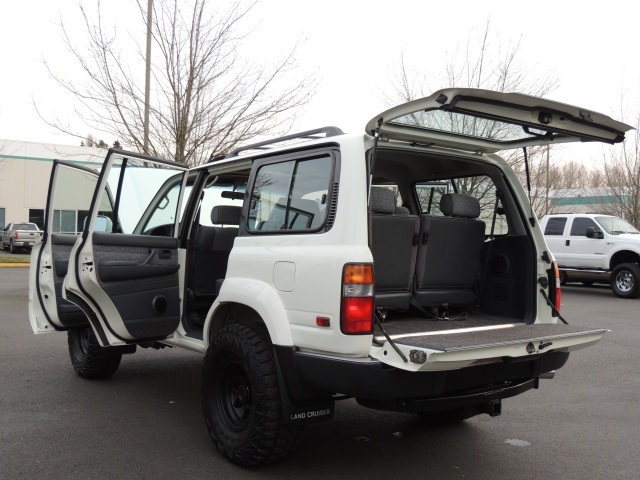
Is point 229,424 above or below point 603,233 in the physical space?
below

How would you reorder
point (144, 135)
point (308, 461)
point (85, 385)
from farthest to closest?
1. point (144, 135)
2. point (85, 385)
3. point (308, 461)

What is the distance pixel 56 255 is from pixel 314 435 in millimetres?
2865

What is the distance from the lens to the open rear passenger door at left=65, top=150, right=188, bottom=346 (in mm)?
4773

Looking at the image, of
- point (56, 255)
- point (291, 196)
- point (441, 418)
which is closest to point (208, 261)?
point (56, 255)

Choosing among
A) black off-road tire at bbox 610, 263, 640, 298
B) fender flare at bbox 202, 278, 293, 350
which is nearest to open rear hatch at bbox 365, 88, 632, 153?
fender flare at bbox 202, 278, 293, 350

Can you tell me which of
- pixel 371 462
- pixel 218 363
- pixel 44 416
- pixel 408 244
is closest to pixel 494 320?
pixel 408 244

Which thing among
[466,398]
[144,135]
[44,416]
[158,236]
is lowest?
[44,416]

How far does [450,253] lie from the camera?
15.2ft

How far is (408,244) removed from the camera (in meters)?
4.37

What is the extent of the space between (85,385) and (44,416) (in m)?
0.97

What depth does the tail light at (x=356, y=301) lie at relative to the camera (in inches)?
132

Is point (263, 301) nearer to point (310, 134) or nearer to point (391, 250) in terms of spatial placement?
point (391, 250)

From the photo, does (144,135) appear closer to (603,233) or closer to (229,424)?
(229,424)

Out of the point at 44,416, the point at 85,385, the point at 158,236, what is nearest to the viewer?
the point at 44,416
